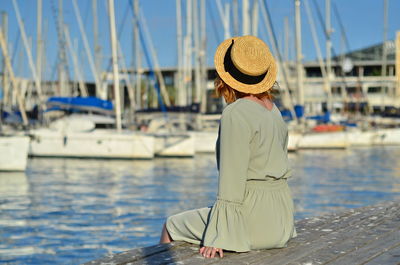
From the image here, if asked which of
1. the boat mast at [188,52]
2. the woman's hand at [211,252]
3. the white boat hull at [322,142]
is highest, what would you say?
the boat mast at [188,52]

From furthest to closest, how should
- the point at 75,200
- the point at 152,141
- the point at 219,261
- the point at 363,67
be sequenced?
the point at 363,67 < the point at 152,141 < the point at 75,200 < the point at 219,261

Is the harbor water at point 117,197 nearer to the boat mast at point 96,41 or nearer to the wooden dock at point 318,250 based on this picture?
the wooden dock at point 318,250

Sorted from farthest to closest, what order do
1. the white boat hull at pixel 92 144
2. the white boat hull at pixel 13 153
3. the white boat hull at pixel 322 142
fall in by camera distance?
the white boat hull at pixel 322 142 → the white boat hull at pixel 92 144 → the white boat hull at pixel 13 153

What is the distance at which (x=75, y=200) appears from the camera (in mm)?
14828

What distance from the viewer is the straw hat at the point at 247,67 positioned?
4.30 metres

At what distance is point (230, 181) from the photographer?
4.21m

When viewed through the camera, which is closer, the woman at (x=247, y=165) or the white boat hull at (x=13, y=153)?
the woman at (x=247, y=165)

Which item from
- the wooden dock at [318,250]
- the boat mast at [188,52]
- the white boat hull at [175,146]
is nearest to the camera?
the wooden dock at [318,250]

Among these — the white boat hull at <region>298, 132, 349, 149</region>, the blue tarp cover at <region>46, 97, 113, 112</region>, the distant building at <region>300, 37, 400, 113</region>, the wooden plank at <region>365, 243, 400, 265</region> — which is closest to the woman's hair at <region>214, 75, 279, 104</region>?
the wooden plank at <region>365, 243, 400, 265</region>

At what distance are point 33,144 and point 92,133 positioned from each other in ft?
7.44

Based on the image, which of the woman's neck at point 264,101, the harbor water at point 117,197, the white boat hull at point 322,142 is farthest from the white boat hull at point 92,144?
the woman's neck at point 264,101

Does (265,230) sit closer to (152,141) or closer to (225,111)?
(225,111)

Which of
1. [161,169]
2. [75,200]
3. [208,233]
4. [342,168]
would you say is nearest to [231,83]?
[208,233]

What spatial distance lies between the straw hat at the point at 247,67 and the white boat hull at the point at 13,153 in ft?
53.9
